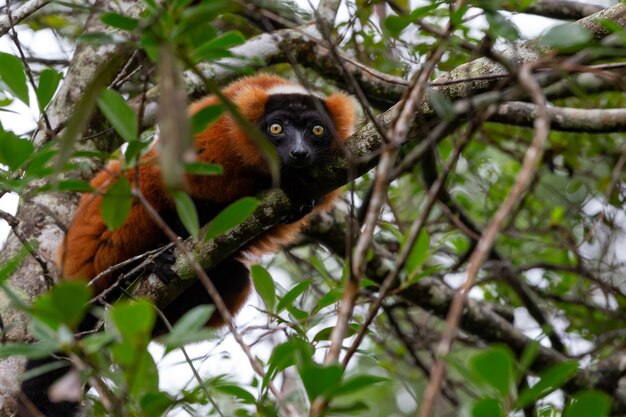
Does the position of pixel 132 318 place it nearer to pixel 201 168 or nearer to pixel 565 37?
pixel 201 168

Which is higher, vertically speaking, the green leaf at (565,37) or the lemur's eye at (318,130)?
the lemur's eye at (318,130)

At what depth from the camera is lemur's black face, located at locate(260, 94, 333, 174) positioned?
461cm

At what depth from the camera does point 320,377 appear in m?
1.75

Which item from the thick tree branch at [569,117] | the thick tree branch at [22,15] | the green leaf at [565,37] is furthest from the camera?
the thick tree branch at [569,117]

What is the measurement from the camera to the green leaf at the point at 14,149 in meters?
2.47

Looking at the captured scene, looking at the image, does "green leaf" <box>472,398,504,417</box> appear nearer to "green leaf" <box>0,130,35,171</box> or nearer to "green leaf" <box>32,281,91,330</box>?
"green leaf" <box>32,281,91,330</box>

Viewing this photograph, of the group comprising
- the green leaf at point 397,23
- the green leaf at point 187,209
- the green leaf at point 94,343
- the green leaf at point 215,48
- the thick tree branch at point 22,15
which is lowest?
the green leaf at point 94,343

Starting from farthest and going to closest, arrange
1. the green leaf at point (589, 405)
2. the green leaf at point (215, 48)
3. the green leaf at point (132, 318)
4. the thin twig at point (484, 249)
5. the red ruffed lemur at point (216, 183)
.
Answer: the red ruffed lemur at point (216, 183)
the green leaf at point (215, 48)
the green leaf at point (589, 405)
the green leaf at point (132, 318)
the thin twig at point (484, 249)

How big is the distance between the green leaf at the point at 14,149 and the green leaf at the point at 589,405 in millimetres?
1867

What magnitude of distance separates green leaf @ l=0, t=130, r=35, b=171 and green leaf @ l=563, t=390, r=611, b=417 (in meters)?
1.87

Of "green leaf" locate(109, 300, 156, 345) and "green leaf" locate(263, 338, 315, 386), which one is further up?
"green leaf" locate(263, 338, 315, 386)

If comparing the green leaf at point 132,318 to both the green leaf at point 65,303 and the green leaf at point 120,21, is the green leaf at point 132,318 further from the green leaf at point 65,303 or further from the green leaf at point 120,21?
the green leaf at point 120,21

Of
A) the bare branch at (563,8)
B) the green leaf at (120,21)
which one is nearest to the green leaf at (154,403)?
the green leaf at (120,21)

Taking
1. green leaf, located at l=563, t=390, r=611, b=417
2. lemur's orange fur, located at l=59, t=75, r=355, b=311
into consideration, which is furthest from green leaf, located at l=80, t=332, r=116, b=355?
lemur's orange fur, located at l=59, t=75, r=355, b=311
